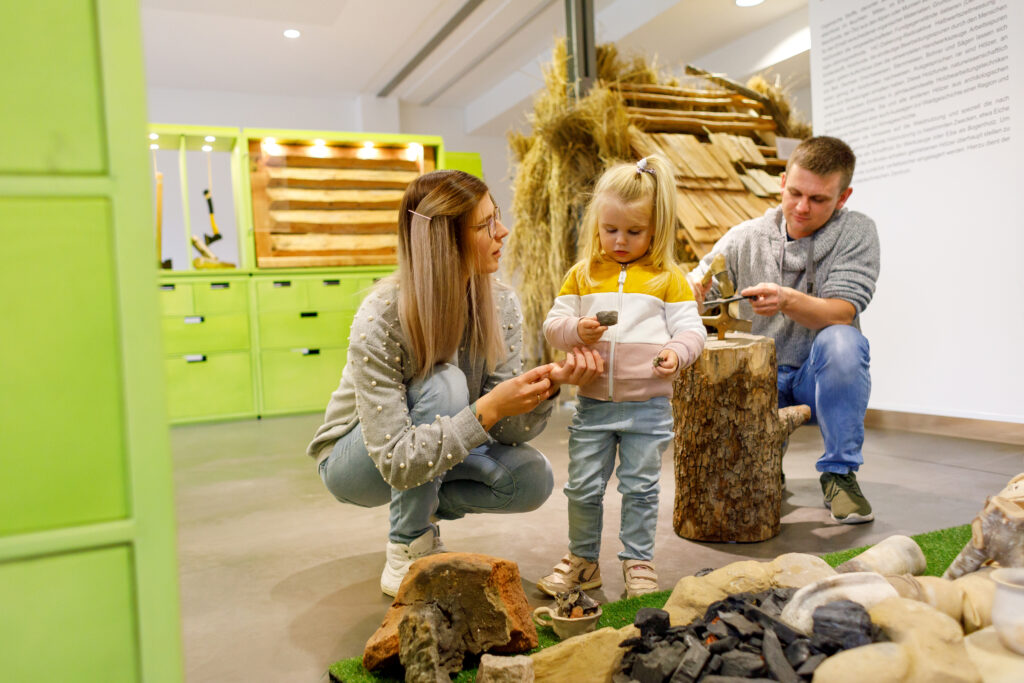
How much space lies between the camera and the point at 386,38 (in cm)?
758

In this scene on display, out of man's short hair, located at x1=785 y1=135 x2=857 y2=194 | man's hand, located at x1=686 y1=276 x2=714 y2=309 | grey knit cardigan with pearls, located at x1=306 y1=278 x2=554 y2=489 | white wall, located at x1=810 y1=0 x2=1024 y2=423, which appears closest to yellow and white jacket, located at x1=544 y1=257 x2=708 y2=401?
grey knit cardigan with pearls, located at x1=306 y1=278 x2=554 y2=489

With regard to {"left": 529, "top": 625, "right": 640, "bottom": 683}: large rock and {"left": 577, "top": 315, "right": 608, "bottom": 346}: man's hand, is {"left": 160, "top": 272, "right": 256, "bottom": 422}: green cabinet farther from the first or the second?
{"left": 529, "top": 625, "right": 640, "bottom": 683}: large rock

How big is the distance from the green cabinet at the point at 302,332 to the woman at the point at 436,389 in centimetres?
351

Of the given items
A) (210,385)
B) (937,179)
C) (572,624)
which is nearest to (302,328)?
(210,385)

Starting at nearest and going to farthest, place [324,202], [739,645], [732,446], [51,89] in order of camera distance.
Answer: [51,89] → [739,645] → [732,446] → [324,202]

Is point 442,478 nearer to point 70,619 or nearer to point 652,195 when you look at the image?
point 652,195

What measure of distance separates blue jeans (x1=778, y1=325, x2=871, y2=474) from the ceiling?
329 centimetres

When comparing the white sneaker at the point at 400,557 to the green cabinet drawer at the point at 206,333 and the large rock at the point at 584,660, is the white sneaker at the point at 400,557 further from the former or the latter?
the green cabinet drawer at the point at 206,333

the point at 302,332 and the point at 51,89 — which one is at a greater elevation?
the point at 51,89

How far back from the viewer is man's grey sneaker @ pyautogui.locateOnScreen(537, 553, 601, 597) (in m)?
1.84

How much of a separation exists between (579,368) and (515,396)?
18cm

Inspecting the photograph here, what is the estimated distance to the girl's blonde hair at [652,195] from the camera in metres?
1.84

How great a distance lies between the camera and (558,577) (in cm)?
185

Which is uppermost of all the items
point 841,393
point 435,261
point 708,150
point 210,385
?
point 708,150
